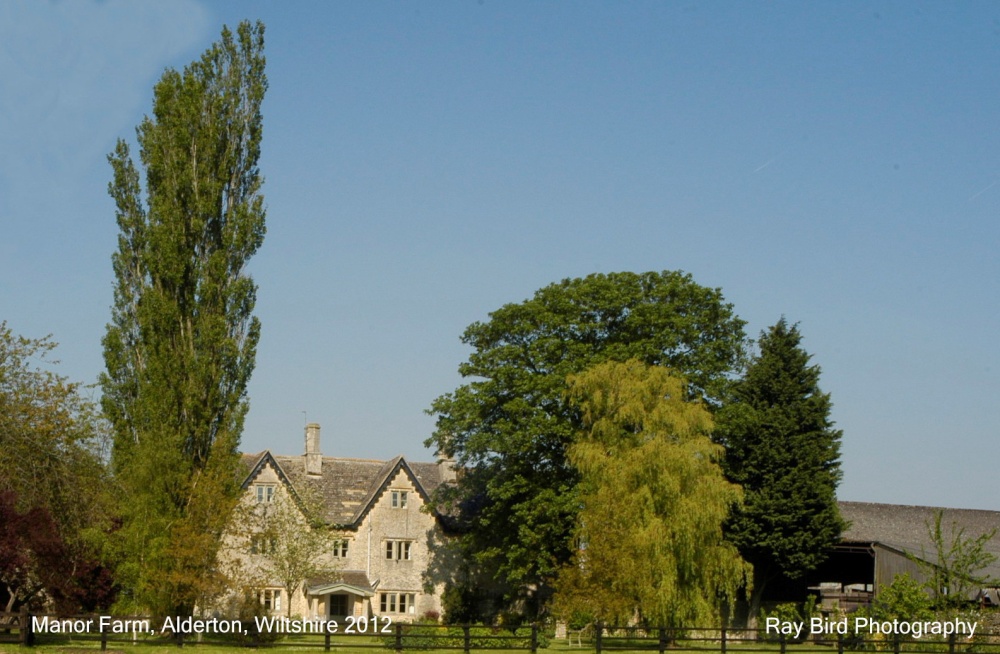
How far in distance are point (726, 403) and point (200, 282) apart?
22.1m

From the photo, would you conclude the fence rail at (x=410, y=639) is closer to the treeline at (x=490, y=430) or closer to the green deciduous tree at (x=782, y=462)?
the treeline at (x=490, y=430)

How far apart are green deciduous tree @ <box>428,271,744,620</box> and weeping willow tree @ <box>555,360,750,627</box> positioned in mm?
3665

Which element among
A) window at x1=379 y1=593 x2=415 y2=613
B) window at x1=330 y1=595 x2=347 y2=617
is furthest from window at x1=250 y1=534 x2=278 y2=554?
window at x1=379 y1=593 x2=415 y2=613

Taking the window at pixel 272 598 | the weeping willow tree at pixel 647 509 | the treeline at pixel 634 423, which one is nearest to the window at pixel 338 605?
the window at pixel 272 598

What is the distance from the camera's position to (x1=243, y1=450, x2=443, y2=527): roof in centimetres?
5594

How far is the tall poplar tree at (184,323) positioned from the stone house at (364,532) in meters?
18.3

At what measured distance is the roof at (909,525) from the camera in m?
47.0

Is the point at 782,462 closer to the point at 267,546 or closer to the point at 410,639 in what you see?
the point at 410,639

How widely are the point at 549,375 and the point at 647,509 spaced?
9755mm

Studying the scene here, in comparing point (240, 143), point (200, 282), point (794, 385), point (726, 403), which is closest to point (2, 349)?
point (200, 282)

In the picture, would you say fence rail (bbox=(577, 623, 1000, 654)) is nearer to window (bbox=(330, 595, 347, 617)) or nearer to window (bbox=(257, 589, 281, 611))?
window (bbox=(330, 595, 347, 617))

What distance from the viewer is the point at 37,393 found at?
36875mm

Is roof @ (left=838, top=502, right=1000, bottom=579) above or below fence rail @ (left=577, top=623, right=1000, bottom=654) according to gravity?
above

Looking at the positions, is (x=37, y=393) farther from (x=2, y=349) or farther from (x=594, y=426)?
(x=594, y=426)
